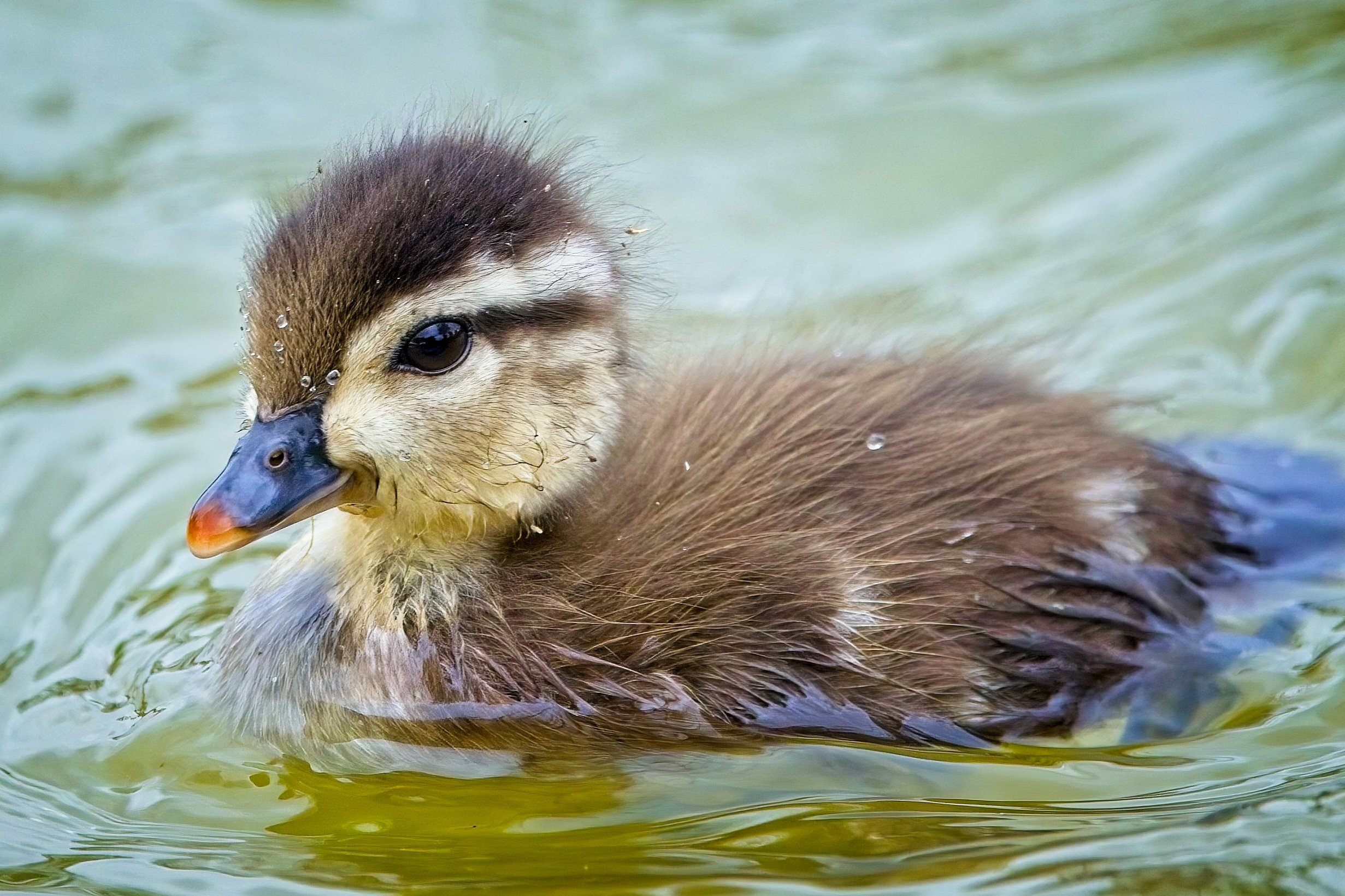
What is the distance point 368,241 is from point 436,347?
0.22 meters

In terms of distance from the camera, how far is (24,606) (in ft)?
11.4

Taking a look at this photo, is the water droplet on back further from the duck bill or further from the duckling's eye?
the duck bill

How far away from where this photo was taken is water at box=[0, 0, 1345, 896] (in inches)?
103

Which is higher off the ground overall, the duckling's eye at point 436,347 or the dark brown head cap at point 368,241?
the dark brown head cap at point 368,241

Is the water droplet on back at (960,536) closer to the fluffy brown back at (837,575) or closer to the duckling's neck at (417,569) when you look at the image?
the fluffy brown back at (837,575)

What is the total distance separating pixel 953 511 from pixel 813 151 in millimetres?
2644

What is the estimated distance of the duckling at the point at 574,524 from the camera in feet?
8.84

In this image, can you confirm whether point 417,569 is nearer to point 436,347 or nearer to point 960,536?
point 436,347

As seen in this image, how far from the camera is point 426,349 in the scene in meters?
2.72

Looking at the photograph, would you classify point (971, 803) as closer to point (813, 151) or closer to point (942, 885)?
point (942, 885)

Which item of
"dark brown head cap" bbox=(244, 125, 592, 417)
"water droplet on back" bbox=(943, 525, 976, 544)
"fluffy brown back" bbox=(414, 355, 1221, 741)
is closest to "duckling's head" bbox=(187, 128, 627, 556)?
"dark brown head cap" bbox=(244, 125, 592, 417)

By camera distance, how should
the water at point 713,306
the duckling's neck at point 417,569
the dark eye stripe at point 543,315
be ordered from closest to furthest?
the water at point 713,306 < the dark eye stripe at point 543,315 < the duckling's neck at point 417,569

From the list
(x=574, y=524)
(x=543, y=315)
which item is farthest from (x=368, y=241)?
(x=574, y=524)

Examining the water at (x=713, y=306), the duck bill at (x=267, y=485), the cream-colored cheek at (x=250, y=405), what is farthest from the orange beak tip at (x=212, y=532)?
the water at (x=713, y=306)
